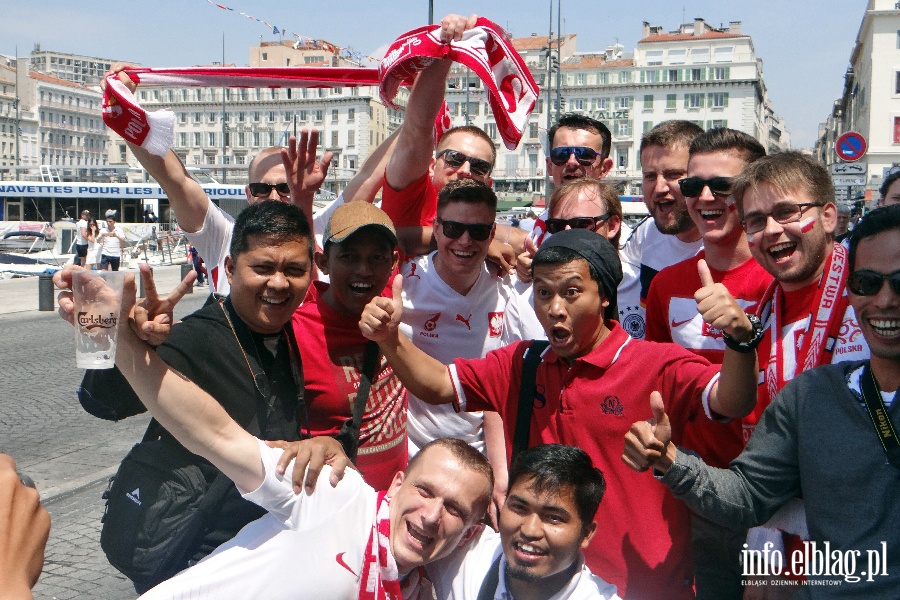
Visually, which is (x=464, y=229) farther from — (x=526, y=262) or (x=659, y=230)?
(x=659, y=230)

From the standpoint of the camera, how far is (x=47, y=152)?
12381 cm

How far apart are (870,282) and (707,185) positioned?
4.17 feet

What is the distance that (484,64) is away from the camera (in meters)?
3.83

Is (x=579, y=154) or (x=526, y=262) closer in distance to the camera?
(x=526, y=262)

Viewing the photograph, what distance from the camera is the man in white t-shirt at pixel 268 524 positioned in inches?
98.1

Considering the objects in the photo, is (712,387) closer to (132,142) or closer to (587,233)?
(587,233)

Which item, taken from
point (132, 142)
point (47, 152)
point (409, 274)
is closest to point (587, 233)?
point (409, 274)

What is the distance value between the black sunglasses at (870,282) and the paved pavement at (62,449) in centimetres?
433

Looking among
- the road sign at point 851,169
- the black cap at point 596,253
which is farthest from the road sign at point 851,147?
the black cap at point 596,253

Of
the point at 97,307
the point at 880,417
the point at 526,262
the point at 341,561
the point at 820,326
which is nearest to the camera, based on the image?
the point at 880,417

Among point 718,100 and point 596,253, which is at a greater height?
point 718,100

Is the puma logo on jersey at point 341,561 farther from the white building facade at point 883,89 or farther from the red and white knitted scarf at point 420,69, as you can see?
the white building facade at point 883,89

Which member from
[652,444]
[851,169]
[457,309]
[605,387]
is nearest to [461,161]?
[457,309]

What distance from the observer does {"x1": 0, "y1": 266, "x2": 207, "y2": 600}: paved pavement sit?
5.28 meters
